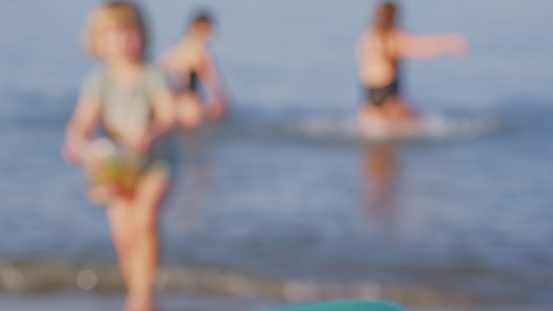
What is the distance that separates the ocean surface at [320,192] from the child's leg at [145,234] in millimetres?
718

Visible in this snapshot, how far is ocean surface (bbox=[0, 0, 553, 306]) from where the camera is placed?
6.71m

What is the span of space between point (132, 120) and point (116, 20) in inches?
17.0

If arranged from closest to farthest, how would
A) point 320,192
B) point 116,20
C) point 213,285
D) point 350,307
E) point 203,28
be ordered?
1. point 350,307
2. point 116,20
3. point 213,285
4. point 320,192
5. point 203,28

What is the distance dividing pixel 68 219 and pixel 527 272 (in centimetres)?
296

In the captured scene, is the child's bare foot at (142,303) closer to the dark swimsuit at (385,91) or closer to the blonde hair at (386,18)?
the blonde hair at (386,18)

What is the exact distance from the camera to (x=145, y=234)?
18.6 feet

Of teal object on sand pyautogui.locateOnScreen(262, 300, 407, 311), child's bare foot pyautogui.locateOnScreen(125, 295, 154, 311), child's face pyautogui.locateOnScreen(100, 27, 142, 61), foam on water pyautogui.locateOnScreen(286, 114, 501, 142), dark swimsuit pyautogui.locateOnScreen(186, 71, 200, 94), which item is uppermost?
dark swimsuit pyautogui.locateOnScreen(186, 71, 200, 94)

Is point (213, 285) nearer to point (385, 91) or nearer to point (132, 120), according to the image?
point (132, 120)

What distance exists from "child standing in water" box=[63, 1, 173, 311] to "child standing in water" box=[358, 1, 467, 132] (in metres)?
6.44

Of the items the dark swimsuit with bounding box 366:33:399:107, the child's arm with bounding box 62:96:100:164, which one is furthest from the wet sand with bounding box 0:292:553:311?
the dark swimsuit with bounding box 366:33:399:107

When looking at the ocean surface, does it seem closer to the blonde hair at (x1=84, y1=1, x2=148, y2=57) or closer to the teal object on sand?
the blonde hair at (x1=84, y1=1, x2=148, y2=57)

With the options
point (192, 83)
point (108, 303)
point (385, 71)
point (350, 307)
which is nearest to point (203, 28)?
point (192, 83)

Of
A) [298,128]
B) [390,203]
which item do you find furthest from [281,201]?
[298,128]

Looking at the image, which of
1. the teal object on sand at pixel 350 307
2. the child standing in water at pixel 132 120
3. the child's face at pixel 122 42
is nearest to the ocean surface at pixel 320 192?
the child standing in water at pixel 132 120
